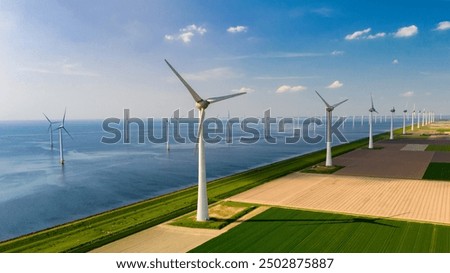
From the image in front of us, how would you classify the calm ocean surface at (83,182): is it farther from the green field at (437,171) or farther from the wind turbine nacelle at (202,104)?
the green field at (437,171)

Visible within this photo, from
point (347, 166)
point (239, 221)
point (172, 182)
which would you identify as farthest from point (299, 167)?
point (239, 221)

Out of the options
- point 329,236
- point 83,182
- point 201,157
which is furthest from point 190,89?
point 83,182

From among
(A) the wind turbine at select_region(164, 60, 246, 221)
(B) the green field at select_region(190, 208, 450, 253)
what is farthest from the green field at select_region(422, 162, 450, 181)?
(A) the wind turbine at select_region(164, 60, 246, 221)

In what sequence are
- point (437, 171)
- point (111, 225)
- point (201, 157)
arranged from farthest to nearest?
point (437, 171)
point (111, 225)
point (201, 157)

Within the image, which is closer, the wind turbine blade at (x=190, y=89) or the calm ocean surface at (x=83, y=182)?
the wind turbine blade at (x=190, y=89)

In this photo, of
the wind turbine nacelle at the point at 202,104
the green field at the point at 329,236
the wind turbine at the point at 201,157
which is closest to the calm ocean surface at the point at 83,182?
the wind turbine at the point at 201,157

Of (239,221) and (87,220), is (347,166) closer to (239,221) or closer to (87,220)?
(239,221)

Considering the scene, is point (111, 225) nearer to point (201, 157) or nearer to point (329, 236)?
point (201, 157)
